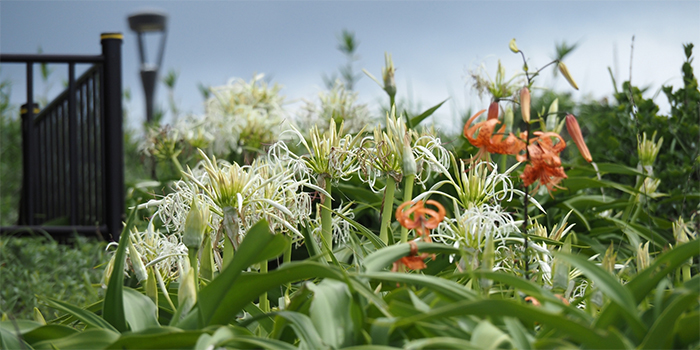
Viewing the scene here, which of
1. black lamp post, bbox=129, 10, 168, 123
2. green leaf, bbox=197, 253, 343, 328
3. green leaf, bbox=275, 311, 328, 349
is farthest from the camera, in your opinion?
black lamp post, bbox=129, 10, 168, 123

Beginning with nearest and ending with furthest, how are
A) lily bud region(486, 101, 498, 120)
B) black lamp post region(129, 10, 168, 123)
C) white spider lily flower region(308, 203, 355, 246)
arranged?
lily bud region(486, 101, 498, 120) < white spider lily flower region(308, 203, 355, 246) < black lamp post region(129, 10, 168, 123)

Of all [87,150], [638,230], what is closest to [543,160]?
[638,230]

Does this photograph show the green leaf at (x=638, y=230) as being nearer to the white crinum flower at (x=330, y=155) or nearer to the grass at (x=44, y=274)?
the white crinum flower at (x=330, y=155)

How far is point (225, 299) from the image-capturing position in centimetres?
123

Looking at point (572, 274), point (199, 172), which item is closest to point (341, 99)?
point (199, 172)

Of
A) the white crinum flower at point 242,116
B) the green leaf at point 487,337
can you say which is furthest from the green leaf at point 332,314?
the white crinum flower at point 242,116

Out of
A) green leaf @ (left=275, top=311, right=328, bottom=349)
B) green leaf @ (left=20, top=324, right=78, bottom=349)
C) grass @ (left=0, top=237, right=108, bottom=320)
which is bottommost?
grass @ (left=0, top=237, right=108, bottom=320)

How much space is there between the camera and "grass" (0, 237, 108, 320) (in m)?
3.41

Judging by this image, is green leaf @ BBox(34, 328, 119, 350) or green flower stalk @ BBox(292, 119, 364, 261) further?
green flower stalk @ BBox(292, 119, 364, 261)

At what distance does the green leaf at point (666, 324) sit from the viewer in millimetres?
991

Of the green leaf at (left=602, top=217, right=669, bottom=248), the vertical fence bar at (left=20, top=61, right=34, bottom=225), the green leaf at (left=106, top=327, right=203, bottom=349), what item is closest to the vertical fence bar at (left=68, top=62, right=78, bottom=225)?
the vertical fence bar at (left=20, top=61, right=34, bottom=225)

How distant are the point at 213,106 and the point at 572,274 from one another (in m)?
3.18

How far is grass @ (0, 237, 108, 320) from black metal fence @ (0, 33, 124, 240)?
0.34m

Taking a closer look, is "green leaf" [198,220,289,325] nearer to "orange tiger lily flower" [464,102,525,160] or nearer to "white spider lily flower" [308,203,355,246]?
"white spider lily flower" [308,203,355,246]
